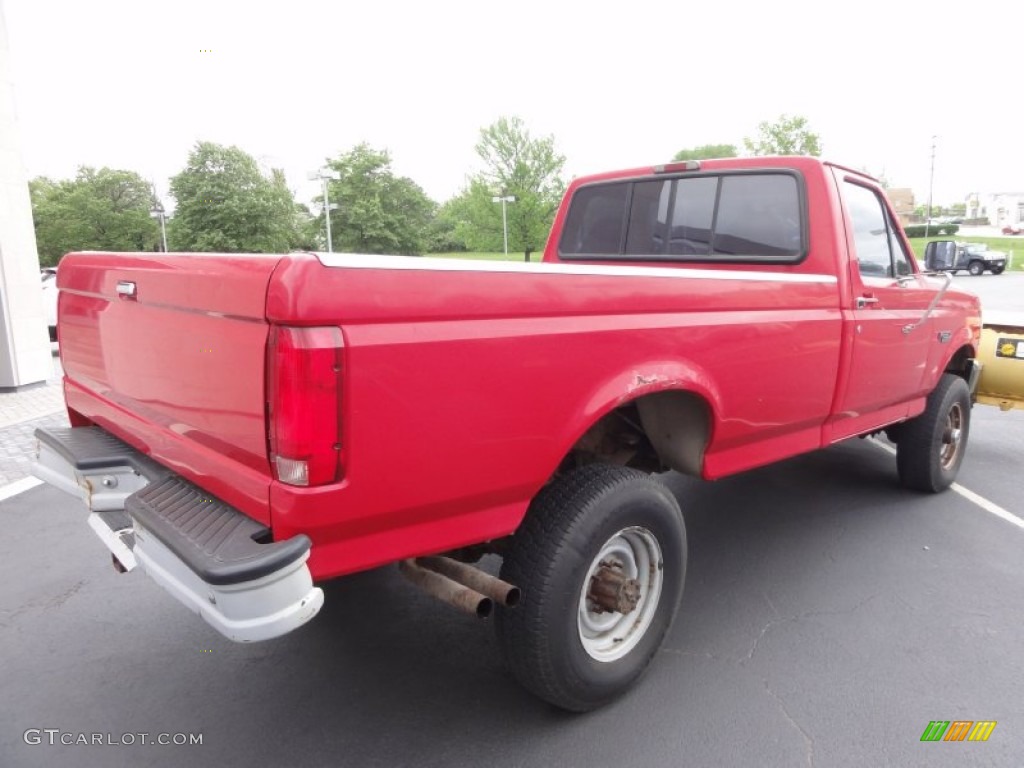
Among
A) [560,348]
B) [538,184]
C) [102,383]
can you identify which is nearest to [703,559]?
[560,348]

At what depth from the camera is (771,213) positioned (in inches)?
147

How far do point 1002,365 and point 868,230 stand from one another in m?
2.74

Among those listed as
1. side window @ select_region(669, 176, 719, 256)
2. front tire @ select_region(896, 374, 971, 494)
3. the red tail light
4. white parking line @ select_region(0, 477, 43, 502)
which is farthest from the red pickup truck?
white parking line @ select_region(0, 477, 43, 502)

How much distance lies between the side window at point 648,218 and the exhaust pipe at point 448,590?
2.53m

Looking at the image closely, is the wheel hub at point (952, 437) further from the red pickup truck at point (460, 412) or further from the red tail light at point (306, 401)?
the red tail light at point (306, 401)

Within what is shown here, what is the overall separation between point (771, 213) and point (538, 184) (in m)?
50.4

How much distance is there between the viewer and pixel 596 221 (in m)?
4.58

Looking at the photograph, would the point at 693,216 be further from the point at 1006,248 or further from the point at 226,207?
the point at 1006,248

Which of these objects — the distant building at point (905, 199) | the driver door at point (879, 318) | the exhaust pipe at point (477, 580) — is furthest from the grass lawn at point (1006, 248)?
the exhaust pipe at point (477, 580)

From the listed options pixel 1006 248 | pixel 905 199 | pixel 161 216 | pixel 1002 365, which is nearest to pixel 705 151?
pixel 905 199

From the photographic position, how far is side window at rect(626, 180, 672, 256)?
4152 millimetres

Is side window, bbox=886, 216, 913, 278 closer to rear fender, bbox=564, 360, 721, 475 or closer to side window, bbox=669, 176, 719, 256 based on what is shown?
side window, bbox=669, 176, 719, 256

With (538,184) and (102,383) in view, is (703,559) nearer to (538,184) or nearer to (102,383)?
(102,383)

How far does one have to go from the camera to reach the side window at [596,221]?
174 inches
